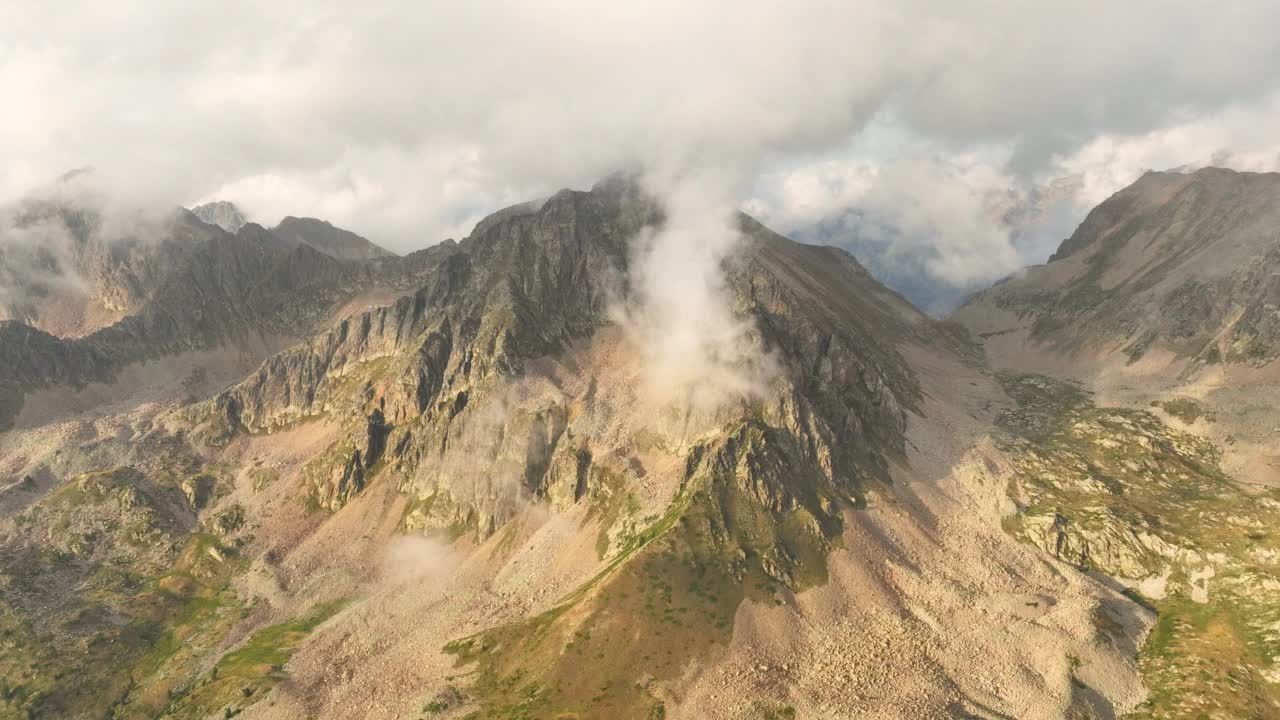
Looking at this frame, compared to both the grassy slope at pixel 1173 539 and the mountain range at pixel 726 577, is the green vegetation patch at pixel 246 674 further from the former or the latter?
the grassy slope at pixel 1173 539

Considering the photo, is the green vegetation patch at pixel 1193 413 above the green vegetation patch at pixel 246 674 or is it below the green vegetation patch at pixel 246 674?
above

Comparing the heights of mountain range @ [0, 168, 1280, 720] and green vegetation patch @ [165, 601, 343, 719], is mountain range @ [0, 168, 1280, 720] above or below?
above

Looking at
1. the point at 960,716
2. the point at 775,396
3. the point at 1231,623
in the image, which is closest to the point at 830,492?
the point at 775,396

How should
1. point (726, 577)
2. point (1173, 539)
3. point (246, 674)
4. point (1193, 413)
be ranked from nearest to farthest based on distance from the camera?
1. point (726, 577)
2. point (246, 674)
3. point (1173, 539)
4. point (1193, 413)

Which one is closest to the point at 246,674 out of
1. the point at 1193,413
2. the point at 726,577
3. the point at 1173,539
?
the point at 726,577

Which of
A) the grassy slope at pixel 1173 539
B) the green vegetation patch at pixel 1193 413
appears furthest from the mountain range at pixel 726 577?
the green vegetation patch at pixel 1193 413

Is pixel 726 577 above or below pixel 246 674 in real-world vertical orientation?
above

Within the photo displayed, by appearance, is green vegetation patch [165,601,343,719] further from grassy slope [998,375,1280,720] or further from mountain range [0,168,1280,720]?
grassy slope [998,375,1280,720]

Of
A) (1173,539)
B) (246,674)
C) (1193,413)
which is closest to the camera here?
(246,674)

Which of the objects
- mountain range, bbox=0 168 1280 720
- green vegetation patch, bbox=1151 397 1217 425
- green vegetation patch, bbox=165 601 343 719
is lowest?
green vegetation patch, bbox=165 601 343 719

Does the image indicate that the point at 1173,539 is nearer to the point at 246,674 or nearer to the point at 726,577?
the point at 726,577

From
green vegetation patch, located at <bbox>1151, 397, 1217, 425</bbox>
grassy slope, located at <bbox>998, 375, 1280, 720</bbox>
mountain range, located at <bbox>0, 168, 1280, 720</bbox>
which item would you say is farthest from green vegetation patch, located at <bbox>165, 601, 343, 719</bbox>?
green vegetation patch, located at <bbox>1151, 397, 1217, 425</bbox>

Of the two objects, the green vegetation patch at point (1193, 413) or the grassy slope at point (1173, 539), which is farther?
the green vegetation patch at point (1193, 413)
